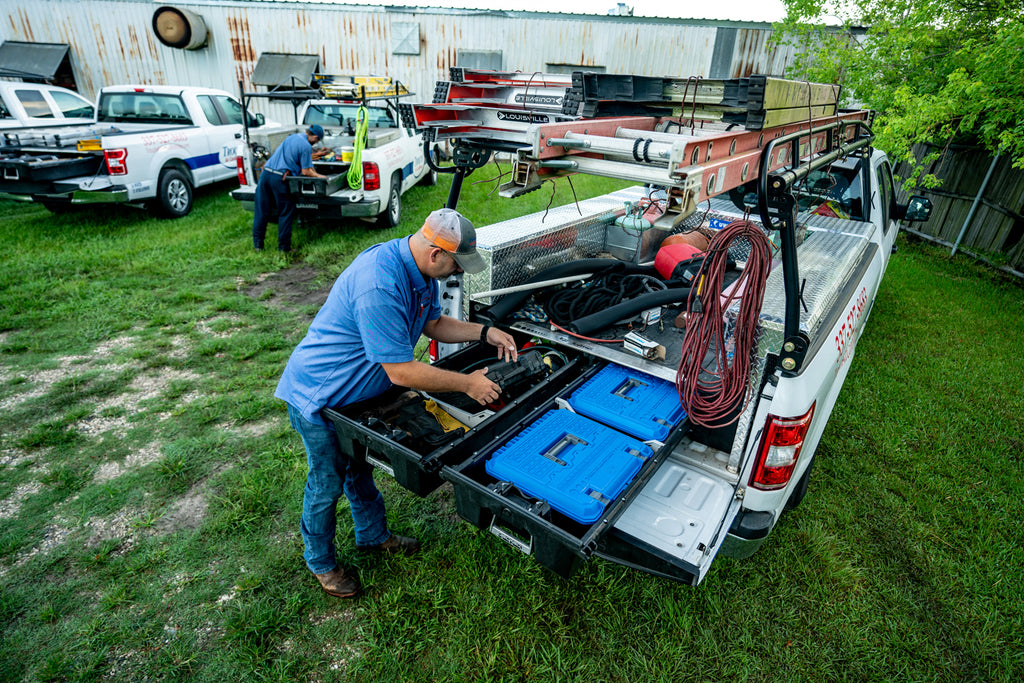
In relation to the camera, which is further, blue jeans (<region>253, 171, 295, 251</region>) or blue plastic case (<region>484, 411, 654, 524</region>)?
blue jeans (<region>253, 171, 295, 251</region>)

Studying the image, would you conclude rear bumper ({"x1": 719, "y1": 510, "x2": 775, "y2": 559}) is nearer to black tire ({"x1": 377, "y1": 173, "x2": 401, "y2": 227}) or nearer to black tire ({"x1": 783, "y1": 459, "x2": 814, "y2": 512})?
black tire ({"x1": 783, "y1": 459, "x2": 814, "y2": 512})

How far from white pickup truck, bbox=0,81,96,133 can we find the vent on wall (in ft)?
18.0

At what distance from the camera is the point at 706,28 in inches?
620

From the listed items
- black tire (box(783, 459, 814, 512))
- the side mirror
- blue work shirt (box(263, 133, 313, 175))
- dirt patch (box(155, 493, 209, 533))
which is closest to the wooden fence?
the side mirror

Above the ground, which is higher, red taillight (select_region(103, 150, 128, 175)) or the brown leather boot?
red taillight (select_region(103, 150, 128, 175))

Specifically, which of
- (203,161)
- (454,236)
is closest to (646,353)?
(454,236)

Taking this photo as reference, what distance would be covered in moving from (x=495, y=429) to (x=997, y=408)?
4891 mm

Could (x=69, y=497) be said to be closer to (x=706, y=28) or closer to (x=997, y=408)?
(x=997, y=408)

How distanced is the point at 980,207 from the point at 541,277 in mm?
9274

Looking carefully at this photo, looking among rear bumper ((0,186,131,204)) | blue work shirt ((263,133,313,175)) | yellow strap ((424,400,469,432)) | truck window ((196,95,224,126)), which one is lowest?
rear bumper ((0,186,131,204))

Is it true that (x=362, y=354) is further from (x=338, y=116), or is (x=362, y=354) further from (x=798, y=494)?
(x=338, y=116)

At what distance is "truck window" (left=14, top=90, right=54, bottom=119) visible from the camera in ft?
32.8

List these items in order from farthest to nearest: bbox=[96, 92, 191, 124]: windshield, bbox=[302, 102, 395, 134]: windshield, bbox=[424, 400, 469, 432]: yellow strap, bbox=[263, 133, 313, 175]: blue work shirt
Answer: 1. bbox=[302, 102, 395, 134]: windshield
2. bbox=[96, 92, 191, 124]: windshield
3. bbox=[263, 133, 313, 175]: blue work shirt
4. bbox=[424, 400, 469, 432]: yellow strap

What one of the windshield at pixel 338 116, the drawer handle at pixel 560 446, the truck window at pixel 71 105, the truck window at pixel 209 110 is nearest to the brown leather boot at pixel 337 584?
the drawer handle at pixel 560 446
